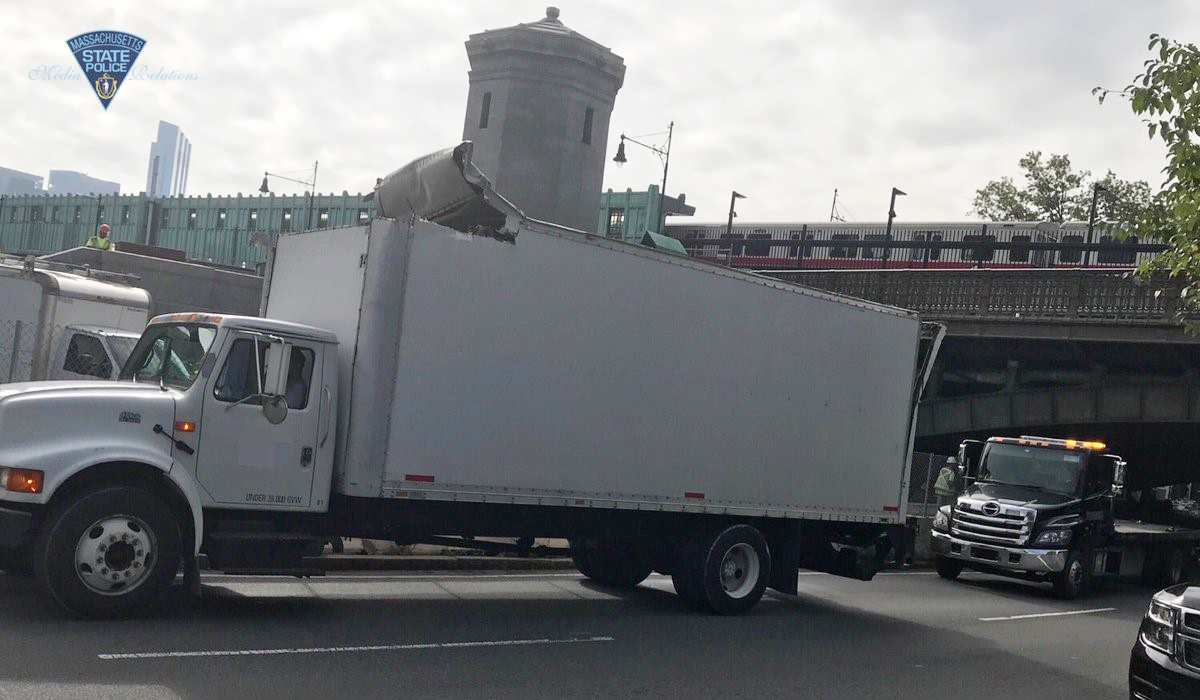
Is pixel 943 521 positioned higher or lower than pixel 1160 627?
lower

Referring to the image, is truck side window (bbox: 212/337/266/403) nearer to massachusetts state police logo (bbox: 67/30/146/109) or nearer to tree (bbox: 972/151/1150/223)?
massachusetts state police logo (bbox: 67/30/146/109)

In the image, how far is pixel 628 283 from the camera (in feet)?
37.6

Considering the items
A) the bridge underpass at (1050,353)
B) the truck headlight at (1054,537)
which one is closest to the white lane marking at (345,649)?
the truck headlight at (1054,537)

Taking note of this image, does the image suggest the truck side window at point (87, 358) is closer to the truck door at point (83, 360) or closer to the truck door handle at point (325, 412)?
the truck door at point (83, 360)

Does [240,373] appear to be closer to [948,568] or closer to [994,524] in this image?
[994,524]

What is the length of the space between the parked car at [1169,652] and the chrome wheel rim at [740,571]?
193 inches

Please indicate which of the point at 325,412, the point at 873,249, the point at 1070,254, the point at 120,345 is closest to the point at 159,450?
the point at 325,412

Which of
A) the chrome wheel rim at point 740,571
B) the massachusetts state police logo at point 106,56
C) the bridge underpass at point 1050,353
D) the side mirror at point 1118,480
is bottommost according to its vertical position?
the chrome wheel rim at point 740,571

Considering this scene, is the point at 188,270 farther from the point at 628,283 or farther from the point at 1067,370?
the point at 1067,370

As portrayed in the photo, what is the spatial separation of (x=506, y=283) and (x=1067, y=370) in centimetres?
2816

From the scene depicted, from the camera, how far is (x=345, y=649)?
882cm

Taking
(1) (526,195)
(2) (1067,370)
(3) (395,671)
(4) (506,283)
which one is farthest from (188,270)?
(2) (1067,370)

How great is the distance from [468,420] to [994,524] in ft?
36.9

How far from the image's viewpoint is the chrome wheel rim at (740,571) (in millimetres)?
12602
